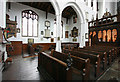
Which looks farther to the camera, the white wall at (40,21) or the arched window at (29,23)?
the arched window at (29,23)

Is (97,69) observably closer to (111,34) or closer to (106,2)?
(111,34)

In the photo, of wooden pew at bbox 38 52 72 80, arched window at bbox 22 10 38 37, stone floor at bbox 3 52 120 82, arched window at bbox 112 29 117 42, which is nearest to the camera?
wooden pew at bbox 38 52 72 80

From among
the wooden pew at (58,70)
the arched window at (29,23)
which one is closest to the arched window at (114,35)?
the wooden pew at (58,70)

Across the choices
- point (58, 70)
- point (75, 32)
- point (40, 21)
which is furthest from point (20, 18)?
point (75, 32)

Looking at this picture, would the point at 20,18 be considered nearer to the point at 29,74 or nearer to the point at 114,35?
the point at 29,74

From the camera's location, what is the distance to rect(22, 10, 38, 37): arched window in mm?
8969

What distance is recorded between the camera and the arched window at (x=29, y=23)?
8969 millimetres

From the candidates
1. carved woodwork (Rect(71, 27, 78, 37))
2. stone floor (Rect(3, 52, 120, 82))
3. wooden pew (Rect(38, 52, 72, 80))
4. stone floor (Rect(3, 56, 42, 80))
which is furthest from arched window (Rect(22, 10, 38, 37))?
wooden pew (Rect(38, 52, 72, 80))

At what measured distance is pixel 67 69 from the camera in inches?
59.7

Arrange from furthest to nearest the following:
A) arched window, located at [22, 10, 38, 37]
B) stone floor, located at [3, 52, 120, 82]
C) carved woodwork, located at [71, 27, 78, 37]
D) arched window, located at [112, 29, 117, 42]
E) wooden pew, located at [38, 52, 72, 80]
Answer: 1. carved woodwork, located at [71, 27, 78, 37]
2. arched window, located at [22, 10, 38, 37]
3. arched window, located at [112, 29, 117, 42]
4. stone floor, located at [3, 52, 120, 82]
5. wooden pew, located at [38, 52, 72, 80]

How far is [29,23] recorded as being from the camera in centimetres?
948

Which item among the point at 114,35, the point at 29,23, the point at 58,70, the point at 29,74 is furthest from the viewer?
the point at 29,23

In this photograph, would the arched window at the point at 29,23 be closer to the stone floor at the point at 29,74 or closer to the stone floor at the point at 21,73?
the stone floor at the point at 21,73

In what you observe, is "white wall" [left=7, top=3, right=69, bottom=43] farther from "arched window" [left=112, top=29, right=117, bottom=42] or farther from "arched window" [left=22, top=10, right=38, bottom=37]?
"arched window" [left=112, top=29, right=117, bottom=42]
